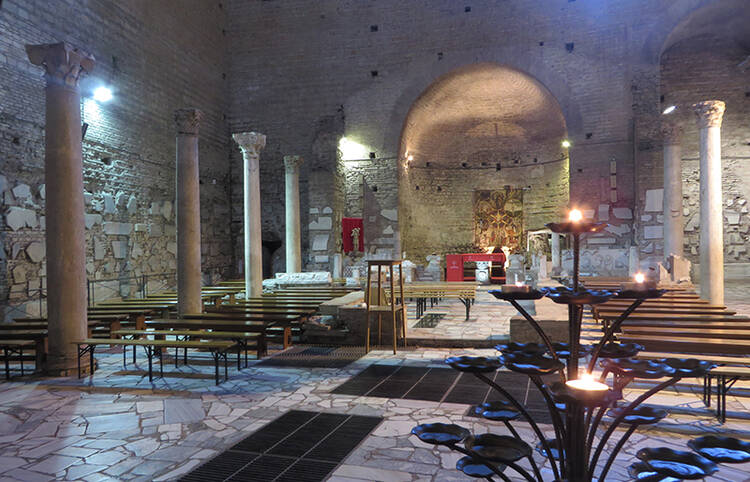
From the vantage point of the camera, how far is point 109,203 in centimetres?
1309

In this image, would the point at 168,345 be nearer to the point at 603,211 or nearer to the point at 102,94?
the point at 102,94

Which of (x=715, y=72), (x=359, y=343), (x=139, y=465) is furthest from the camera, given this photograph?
(x=715, y=72)

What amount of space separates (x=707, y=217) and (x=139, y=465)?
32.4 ft

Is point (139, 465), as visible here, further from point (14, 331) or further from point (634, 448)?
point (14, 331)

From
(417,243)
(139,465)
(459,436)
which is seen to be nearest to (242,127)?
(417,243)

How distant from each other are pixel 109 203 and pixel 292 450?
11509mm

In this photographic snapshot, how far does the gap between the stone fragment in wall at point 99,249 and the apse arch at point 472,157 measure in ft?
29.9

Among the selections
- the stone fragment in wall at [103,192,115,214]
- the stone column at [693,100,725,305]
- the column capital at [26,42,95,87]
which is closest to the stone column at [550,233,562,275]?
the stone column at [693,100,725,305]

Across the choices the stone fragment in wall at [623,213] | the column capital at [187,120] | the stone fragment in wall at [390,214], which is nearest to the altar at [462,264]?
the stone fragment in wall at [390,214]

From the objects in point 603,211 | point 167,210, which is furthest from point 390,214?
point 167,210

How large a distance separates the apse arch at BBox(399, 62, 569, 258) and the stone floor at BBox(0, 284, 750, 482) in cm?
1226

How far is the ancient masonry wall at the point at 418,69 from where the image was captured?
15.0 m

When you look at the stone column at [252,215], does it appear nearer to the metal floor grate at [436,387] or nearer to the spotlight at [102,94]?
the spotlight at [102,94]

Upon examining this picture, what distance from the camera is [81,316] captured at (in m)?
6.33
